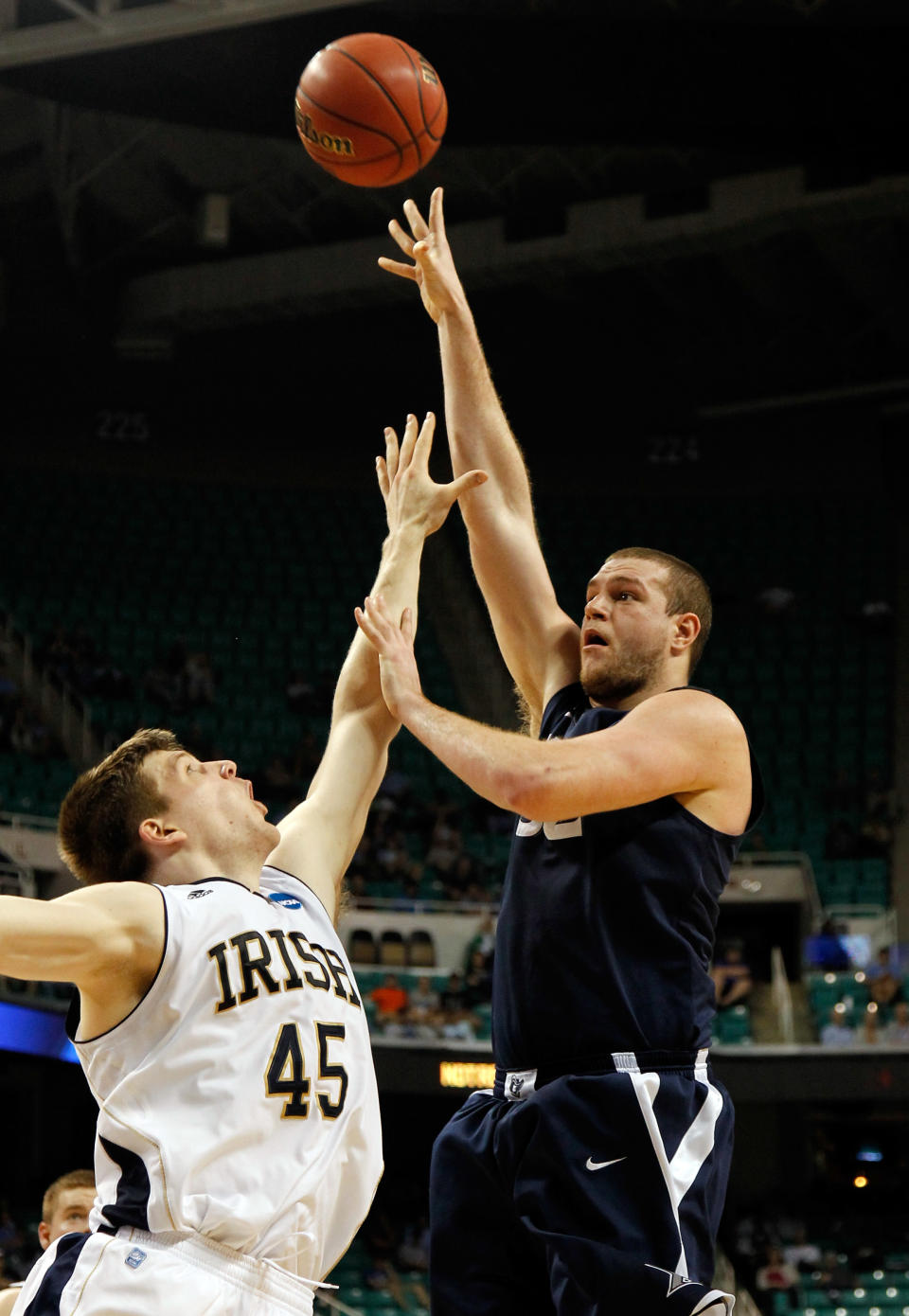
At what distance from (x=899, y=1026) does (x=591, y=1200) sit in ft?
39.6

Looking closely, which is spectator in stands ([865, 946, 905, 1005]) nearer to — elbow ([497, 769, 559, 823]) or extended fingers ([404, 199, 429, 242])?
extended fingers ([404, 199, 429, 242])

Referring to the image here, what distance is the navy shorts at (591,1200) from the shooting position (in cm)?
293

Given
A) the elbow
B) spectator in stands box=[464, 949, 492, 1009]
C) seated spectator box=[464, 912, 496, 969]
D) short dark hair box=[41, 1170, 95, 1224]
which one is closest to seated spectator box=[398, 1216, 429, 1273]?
spectator in stands box=[464, 949, 492, 1009]

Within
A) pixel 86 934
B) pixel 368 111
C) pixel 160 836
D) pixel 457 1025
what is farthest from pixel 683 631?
pixel 457 1025

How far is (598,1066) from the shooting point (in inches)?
122

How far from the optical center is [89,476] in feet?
70.7

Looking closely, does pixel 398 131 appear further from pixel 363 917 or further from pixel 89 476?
pixel 89 476

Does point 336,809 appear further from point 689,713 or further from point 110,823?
point 689,713

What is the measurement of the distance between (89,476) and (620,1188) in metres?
19.6

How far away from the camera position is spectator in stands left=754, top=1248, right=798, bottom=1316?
13617 millimetres

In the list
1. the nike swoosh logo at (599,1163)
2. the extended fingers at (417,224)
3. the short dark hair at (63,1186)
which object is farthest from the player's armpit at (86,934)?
the extended fingers at (417,224)

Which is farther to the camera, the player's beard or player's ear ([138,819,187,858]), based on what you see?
the player's beard

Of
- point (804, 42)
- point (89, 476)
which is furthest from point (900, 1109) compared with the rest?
point (89, 476)

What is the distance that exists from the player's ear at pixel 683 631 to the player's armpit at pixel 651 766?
0.68 ft
